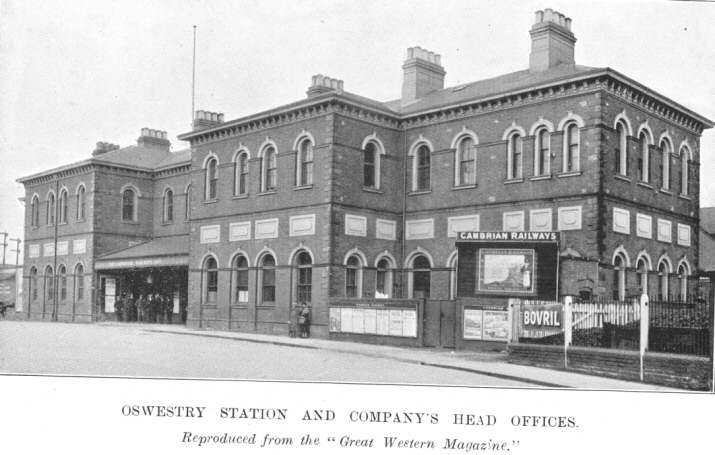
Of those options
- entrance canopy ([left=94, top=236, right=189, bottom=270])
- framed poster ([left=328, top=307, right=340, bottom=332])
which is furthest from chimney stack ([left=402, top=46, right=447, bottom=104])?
entrance canopy ([left=94, top=236, right=189, bottom=270])

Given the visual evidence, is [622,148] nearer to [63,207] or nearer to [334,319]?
[334,319]

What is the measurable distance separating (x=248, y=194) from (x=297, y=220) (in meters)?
3.13

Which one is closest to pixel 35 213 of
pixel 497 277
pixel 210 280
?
pixel 210 280

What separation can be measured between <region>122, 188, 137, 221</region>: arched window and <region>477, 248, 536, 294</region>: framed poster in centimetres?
2413

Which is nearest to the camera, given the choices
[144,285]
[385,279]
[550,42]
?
[550,42]

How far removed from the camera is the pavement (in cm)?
1321

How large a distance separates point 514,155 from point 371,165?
532cm

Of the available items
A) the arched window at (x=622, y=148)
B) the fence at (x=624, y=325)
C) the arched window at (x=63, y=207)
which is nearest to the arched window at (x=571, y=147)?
the arched window at (x=622, y=148)

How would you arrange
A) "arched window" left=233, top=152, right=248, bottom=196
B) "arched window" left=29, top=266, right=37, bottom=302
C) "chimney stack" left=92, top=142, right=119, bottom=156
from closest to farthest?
"arched window" left=233, top=152, right=248, bottom=196, "arched window" left=29, top=266, right=37, bottom=302, "chimney stack" left=92, top=142, right=119, bottom=156

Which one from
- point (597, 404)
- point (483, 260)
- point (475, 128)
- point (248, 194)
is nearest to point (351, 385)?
point (597, 404)

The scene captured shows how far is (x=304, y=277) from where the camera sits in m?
26.6

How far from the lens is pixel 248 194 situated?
95.1 ft

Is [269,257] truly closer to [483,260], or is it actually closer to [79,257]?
[483,260]

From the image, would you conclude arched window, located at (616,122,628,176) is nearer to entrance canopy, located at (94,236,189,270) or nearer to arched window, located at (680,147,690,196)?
arched window, located at (680,147,690,196)
